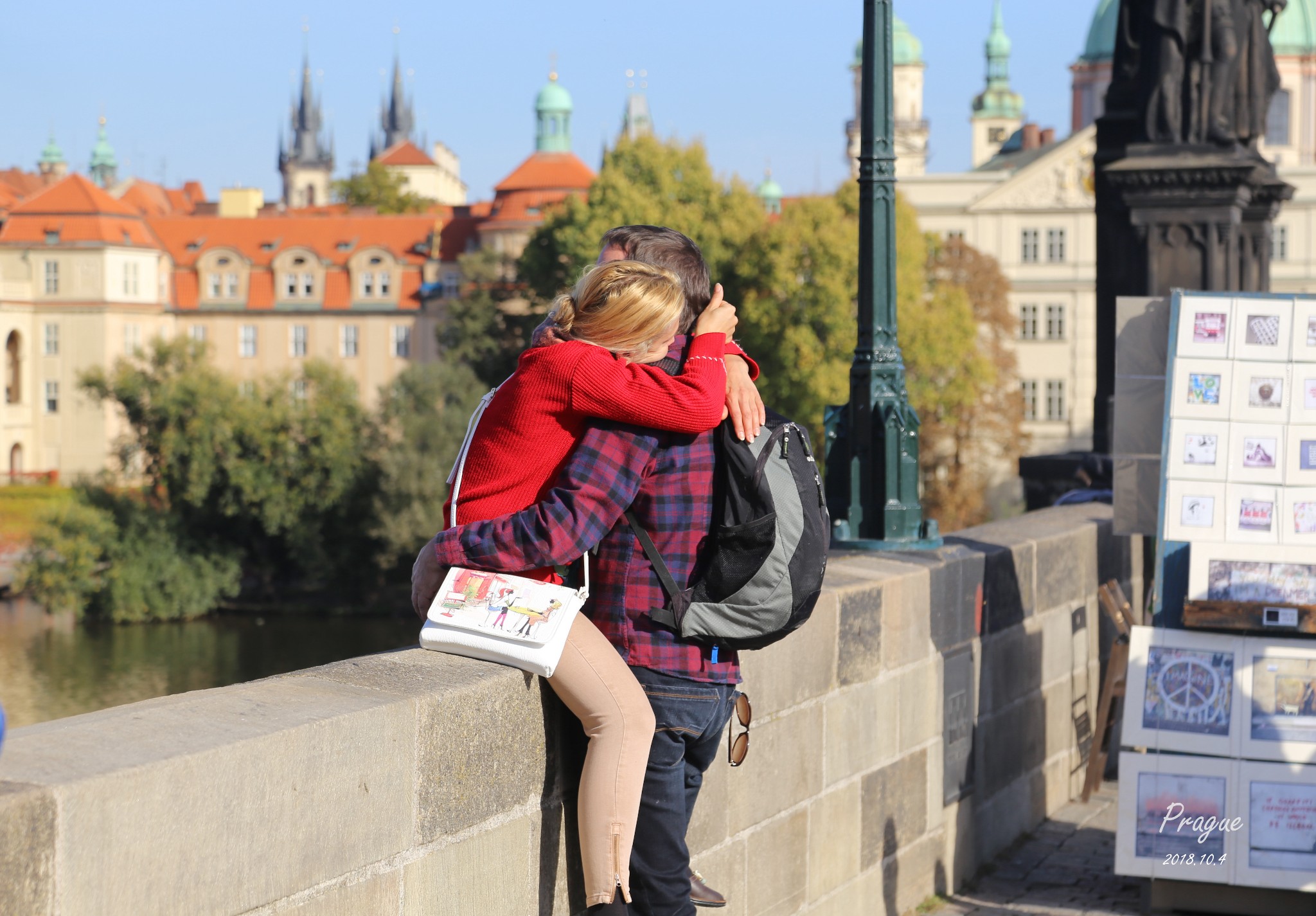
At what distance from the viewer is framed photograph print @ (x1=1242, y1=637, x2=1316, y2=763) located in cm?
535

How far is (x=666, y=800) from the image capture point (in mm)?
3174

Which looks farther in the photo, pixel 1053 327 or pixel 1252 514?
pixel 1053 327

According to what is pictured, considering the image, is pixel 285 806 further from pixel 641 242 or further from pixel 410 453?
pixel 410 453

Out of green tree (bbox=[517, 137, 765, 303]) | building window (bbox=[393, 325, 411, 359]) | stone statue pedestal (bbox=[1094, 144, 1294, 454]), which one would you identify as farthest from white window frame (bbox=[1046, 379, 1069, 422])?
stone statue pedestal (bbox=[1094, 144, 1294, 454])

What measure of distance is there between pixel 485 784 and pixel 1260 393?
361cm

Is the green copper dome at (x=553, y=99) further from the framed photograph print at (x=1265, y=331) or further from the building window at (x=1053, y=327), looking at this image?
the framed photograph print at (x=1265, y=331)

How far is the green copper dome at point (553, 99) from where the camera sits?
302ft

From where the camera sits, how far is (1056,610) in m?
7.12

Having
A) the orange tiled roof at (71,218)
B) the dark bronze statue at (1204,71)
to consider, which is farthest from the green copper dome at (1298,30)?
the dark bronze statue at (1204,71)

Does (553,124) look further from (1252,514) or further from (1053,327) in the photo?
(1252,514)

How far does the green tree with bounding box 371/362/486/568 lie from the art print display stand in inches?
1709

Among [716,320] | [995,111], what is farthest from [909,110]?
[716,320]

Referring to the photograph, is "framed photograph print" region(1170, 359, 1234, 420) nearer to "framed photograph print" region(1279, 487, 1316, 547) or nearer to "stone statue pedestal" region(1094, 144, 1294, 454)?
"framed photograph print" region(1279, 487, 1316, 547)

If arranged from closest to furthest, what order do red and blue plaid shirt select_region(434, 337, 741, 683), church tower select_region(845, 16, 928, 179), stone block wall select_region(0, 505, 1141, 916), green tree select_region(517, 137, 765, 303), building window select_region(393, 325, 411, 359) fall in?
stone block wall select_region(0, 505, 1141, 916) → red and blue plaid shirt select_region(434, 337, 741, 683) → green tree select_region(517, 137, 765, 303) → building window select_region(393, 325, 411, 359) → church tower select_region(845, 16, 928, 179)
